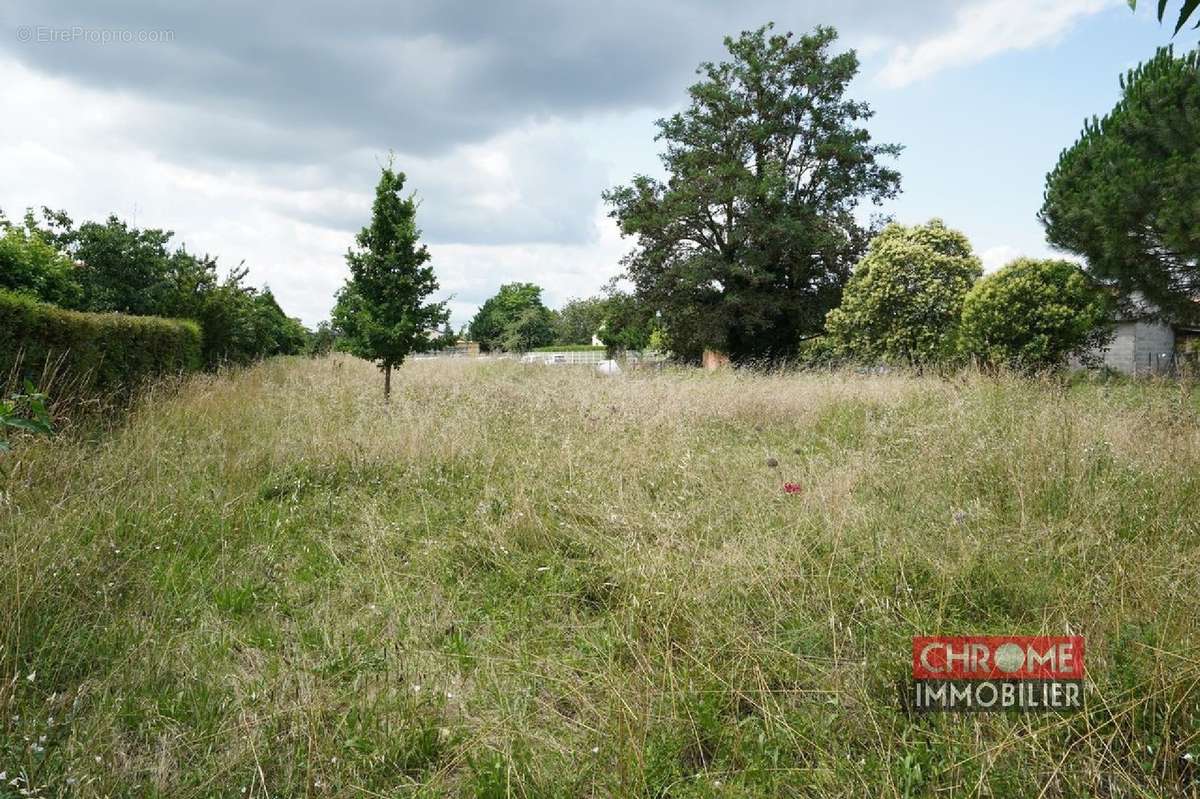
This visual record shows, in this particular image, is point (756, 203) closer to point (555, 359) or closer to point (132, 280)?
point (555, 359)

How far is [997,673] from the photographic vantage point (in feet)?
7.36

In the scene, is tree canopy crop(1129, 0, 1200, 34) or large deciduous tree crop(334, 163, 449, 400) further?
large deciduous tree crop(334, 163, 449, 400)

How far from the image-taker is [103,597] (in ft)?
9.92

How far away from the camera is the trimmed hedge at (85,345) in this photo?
19.7 ft

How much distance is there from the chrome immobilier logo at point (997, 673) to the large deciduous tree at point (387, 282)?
31.0 ft

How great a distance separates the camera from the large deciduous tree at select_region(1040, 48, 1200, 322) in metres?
8.86

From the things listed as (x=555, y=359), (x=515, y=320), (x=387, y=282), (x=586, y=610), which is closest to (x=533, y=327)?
(x=515, y=320)

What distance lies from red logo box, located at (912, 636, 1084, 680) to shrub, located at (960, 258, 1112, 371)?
11.2 m

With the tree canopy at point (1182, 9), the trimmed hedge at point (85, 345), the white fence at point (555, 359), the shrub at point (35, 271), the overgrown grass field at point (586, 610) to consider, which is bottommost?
the overgrown grass field at point (586, 610)

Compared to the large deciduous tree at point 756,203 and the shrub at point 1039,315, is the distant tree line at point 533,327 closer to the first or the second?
the large deciduous tree at point 756,203

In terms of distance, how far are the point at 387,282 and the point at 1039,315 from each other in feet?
40.6

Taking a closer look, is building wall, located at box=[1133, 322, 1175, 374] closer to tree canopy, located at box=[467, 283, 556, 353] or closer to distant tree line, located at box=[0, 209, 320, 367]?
distant tree line, located at box=[0, 209, 320, 367]

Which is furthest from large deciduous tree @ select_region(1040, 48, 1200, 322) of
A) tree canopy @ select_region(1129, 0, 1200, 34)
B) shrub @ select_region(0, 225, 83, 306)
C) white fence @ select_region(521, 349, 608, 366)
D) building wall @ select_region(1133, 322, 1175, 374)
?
shrub @ select_region(0, 225, 83, 306)

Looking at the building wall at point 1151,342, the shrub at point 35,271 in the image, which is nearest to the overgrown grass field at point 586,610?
the shrub at point 35,271
